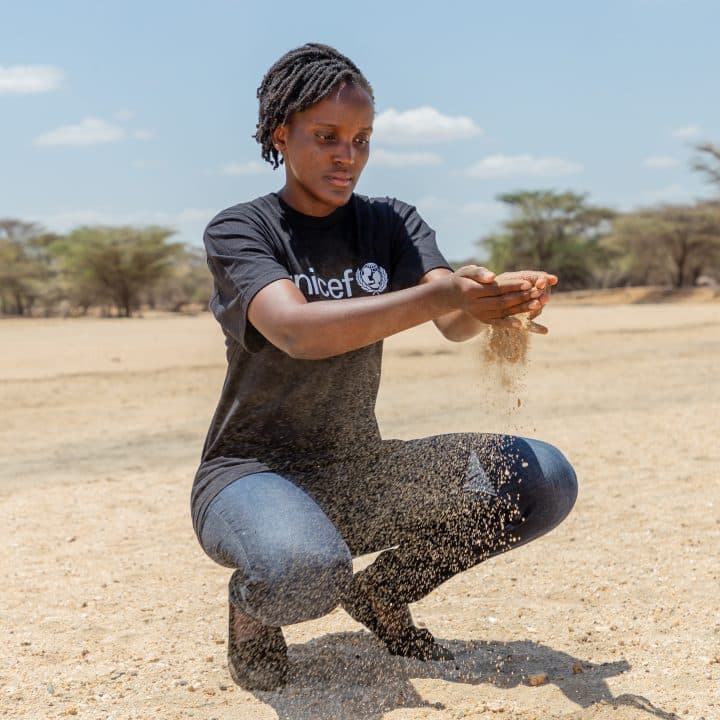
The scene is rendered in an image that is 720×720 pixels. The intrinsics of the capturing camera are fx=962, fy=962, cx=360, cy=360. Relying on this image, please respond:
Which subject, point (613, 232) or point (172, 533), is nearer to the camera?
point (172, 533)

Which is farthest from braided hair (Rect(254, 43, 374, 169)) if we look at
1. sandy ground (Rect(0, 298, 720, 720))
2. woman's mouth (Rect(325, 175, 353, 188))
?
sandy ground (Rect(0, 298, 720, 720))

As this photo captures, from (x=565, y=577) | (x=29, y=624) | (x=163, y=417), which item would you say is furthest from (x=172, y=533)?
(x=163, y=417)

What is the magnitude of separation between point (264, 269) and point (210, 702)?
1.17 meters

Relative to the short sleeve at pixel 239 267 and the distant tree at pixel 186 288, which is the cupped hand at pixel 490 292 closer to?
the short sleeve at pixel 239 267

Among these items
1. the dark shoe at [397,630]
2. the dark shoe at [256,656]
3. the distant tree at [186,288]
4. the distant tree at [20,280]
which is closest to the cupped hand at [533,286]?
the dark shoe at [397,630]

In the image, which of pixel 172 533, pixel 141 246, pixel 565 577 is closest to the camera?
pixel 565 577

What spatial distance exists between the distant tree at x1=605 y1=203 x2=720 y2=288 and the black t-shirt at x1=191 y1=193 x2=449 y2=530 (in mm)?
35718

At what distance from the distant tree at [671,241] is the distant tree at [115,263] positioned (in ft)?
59.8

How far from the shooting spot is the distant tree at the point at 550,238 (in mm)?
42781

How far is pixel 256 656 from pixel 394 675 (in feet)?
1.28

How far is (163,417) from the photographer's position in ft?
25.8

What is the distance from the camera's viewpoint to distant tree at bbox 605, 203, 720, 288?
121 feet

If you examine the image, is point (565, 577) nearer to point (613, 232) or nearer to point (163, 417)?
point (163, 417)

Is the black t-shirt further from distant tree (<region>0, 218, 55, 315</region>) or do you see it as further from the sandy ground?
distant tree (<region>0, 218, 55, 315</region>)
